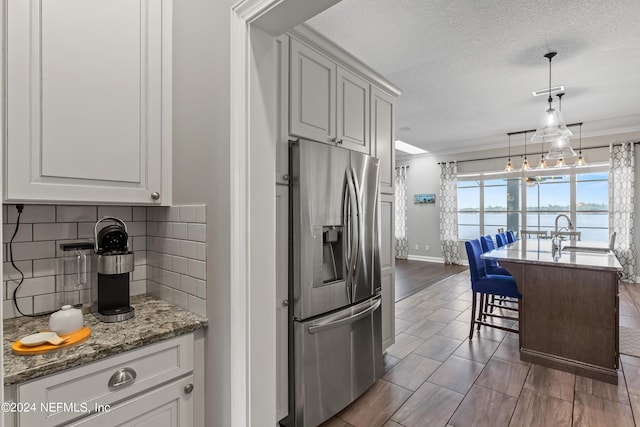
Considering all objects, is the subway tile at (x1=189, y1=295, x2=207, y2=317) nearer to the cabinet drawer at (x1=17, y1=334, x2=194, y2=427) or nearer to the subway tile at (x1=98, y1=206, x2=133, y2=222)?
the cabinet drawer at (x1=17, y1=334, x2=194, y2=427)

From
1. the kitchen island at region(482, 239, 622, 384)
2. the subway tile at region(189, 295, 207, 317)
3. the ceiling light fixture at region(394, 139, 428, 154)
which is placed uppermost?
the ceiling light fixture at region(394, 139, 428, 154)

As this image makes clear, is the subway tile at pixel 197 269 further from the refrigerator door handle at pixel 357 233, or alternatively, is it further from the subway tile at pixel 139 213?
the refrigerator door handle at pixel 357 233

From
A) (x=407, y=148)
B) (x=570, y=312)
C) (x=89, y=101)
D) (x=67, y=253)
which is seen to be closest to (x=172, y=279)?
(x=67, y=253)

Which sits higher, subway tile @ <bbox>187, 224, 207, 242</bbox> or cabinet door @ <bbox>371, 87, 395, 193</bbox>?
cabinet door @ <bbox>371, 87, 395, 193</bbox>

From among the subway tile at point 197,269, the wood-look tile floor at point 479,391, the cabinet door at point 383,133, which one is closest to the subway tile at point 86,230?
the subway tile at point 197,269

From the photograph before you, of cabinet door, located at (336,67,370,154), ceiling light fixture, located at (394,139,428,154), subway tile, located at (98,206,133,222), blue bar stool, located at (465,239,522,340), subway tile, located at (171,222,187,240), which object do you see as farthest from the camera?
ceiling light fixture, located at (394,139,428,154)

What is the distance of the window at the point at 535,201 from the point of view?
5945 mm

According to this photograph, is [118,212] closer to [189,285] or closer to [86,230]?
[86,230]

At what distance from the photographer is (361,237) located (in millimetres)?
2084

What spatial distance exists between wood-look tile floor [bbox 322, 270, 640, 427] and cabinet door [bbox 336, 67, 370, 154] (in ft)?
5.75

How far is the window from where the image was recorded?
19.5ft

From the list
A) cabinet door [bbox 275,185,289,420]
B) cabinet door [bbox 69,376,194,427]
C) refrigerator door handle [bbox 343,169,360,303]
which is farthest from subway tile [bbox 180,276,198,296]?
refrigerator door handle [bbox 343,169,360,303]

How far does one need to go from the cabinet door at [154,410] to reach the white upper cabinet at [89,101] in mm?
766

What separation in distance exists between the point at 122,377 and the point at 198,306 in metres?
0.35
